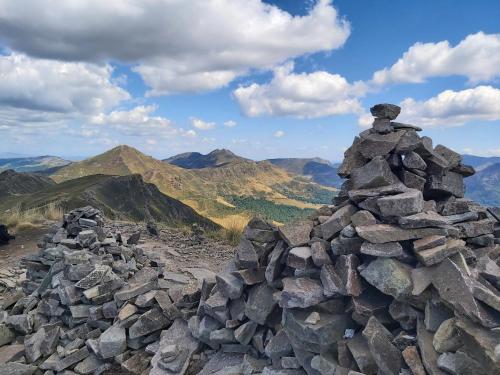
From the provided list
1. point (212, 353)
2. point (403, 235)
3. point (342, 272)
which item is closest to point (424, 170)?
point (403, 235)

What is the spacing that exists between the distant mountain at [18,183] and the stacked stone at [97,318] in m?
87.2

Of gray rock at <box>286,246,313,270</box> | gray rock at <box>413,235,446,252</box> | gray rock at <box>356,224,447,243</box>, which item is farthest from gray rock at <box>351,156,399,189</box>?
gray rock at <box>286,246,313,270</box>

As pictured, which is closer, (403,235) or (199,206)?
(403,235)

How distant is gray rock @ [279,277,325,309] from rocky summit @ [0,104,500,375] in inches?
1.0

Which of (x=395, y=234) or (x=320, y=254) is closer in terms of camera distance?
(x=395, y=234)

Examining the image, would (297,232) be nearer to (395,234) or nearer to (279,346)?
(395,234)

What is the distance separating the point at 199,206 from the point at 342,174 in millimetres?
171462

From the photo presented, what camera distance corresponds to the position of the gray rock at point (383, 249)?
676 cm

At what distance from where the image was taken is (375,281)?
6742 mm

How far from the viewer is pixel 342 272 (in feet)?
23.6

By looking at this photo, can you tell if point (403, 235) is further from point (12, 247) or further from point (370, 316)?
point (12, 247)

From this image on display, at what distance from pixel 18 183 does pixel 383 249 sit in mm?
108537

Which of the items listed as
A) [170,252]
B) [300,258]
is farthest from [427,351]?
[170,252]

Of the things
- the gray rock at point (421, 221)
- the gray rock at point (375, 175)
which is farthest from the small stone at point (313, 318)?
the gray rock at point (375, 175)
